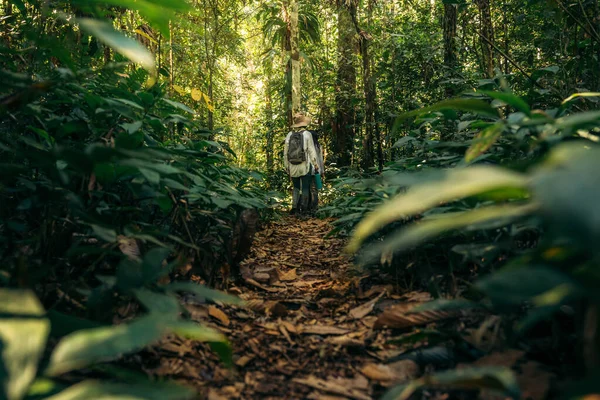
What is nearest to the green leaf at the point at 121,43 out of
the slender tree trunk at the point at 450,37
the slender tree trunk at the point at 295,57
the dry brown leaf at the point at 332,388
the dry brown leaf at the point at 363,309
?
the dry brown leaf at the point at 332,388

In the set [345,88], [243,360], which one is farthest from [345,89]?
[243,360]

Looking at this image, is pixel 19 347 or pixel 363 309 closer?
pixel 19 347

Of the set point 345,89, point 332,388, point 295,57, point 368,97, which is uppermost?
point 295,57

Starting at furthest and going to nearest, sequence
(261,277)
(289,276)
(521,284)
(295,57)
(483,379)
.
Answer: (295,57) < (289,276) < (261,277) < (483,379) < (521,284)

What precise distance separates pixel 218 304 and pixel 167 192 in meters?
0.58

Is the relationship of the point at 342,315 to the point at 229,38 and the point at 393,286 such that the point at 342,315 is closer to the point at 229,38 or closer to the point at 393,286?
the point at 393,286

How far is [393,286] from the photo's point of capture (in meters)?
2.38

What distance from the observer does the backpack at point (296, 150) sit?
7.56m

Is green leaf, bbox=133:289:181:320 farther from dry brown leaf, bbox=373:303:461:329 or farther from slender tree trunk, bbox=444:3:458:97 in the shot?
slender tree trunk, bbox=444:3:458:97

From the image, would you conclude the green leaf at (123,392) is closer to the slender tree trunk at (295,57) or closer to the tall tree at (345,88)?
the slender tree trunk at (295,57)

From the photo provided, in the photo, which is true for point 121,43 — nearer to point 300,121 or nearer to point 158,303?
point 158,303

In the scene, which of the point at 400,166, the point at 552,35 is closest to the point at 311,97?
the point at 552,35

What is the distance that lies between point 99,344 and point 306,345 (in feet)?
3.85

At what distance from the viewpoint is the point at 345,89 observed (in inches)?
392
